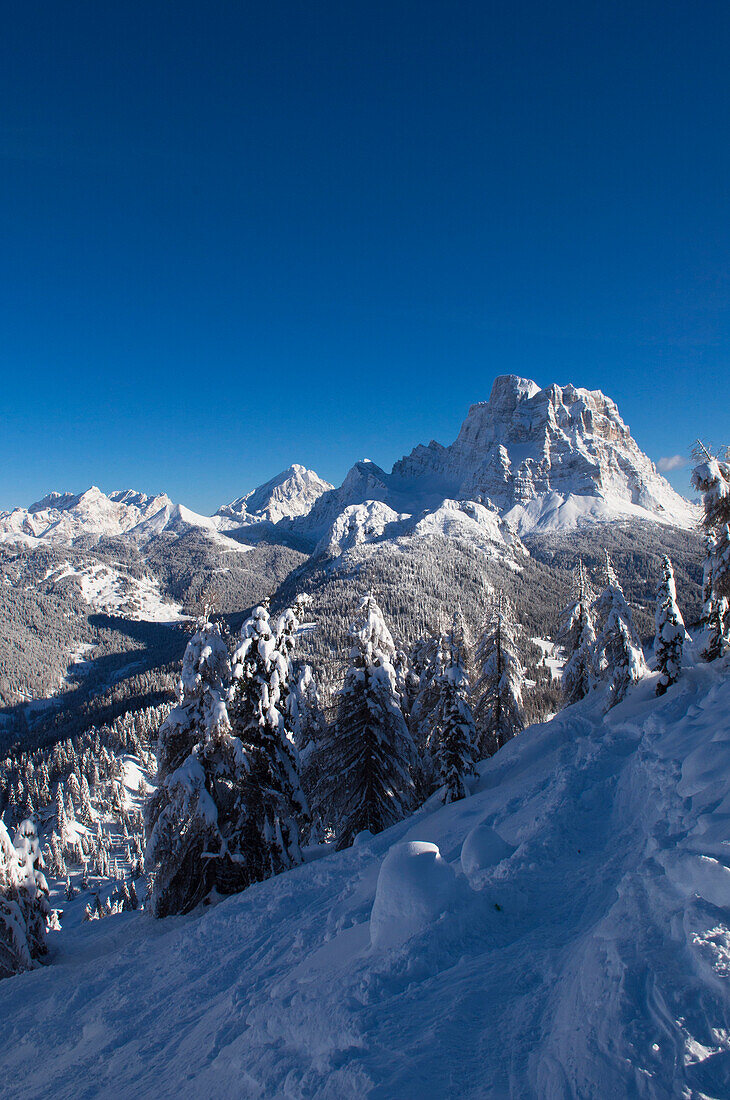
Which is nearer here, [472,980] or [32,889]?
[472,980]

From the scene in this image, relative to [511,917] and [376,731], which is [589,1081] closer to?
[511,917]

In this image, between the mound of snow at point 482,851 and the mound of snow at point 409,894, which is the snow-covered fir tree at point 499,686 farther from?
the mound of snow at point 409,894

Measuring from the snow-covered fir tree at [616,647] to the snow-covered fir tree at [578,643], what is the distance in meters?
1.12

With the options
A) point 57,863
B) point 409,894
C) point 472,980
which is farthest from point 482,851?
point 57,863

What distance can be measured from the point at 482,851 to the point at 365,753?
38.9 ft

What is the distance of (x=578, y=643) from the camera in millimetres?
27969

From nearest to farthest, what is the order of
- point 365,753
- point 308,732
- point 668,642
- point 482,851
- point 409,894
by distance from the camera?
point 409,894 < point 482,851 < point 668,642 < point 365,753 < point 308,732

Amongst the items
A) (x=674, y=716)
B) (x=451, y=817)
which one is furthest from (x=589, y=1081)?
(x=674, y=716)

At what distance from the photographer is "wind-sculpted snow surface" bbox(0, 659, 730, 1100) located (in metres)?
3.14

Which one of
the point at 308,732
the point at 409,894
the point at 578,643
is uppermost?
the point at 409,894

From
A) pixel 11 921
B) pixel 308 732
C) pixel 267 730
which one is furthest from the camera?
pixel 308 732

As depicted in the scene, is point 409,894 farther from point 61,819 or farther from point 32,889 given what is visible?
point 61,819

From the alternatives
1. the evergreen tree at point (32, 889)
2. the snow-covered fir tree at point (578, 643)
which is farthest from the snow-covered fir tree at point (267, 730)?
the snow-covered fir tree at point (578, 643)

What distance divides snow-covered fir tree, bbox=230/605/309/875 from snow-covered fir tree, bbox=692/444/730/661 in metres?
15.4
